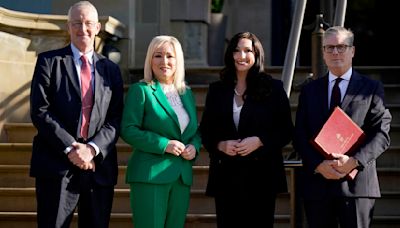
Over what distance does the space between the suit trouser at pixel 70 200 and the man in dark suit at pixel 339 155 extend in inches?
49.4

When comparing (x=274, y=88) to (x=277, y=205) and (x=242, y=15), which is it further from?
(x=242, y=15)

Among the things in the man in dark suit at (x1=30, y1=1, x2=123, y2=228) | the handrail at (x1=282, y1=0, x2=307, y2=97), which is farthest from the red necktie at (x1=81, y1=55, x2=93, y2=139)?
the handrail at (x1=282, y1=0, x2=307, y2=97)

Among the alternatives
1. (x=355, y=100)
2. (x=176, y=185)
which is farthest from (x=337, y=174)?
(x=176, y=185)

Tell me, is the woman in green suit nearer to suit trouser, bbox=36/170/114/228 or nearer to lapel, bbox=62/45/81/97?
suit trouser, bbox=36/170/114/228

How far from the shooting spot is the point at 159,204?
5.18 metres

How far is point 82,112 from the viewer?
16.9ft

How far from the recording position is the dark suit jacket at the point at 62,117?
16.6 feet

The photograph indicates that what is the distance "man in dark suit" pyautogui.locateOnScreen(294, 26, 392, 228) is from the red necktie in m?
1.28

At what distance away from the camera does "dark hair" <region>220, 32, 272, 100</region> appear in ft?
17.3

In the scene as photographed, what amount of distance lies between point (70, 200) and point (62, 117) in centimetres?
50

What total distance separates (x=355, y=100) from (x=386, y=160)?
2537 millimetres

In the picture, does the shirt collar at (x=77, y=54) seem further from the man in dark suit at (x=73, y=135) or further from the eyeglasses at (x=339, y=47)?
the eyeglasses at (x=339, y=47)

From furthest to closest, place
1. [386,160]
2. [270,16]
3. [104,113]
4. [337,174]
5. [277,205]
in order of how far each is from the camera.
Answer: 1. [270,16]
2. [386,160]
3. [277,205]
4. [104,113]
5. [337,174]

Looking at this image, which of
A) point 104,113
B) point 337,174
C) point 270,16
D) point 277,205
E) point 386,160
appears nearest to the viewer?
point 337,174
